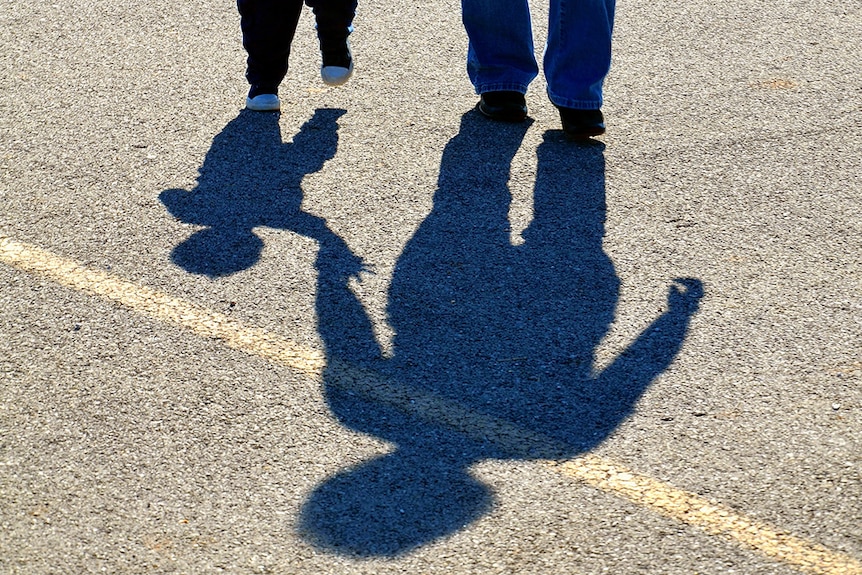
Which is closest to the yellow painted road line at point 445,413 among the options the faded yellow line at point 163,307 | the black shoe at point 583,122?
the faded yellow line at point 163,307

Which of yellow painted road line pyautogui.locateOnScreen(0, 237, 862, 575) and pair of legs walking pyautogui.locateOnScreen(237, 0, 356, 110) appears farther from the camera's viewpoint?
pair of legs walking pyautogui.locateOnScreen(237, 0, 356, 110)

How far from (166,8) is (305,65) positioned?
1.32 m

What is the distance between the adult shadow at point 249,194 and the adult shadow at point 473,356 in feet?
1.09

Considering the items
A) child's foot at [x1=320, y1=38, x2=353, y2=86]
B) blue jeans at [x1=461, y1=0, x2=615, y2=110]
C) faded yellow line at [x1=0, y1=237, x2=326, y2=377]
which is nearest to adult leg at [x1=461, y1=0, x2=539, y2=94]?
blue jeans at [x1=461, y1=0, x2=615, y2=110]

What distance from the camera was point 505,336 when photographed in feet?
12.5

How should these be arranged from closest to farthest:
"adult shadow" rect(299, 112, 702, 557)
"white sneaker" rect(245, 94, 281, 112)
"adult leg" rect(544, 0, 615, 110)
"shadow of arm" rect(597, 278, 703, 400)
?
"adult shadow" rect(299, 112, 702, 557) < "shadow of arm" rect(597, 278, 703, 400) < "adult leg" rect(544, 0, 615, 110) < "white sneaker" rect(245, 94, 281, 112)

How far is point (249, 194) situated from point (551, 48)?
61.2 inches

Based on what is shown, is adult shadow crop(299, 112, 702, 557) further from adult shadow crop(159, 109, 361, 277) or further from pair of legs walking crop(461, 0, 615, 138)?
pair of legs walking crop(461, 0, 615, 138)

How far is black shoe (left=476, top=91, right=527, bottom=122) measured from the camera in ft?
17.5

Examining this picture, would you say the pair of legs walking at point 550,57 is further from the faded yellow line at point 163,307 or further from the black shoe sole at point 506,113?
the faded yellow line at point 163,307

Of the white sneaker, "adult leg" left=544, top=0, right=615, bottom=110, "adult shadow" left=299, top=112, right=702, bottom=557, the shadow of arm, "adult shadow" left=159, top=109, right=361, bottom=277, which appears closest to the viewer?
"adult shadow" left=299, top=112, right=702, bottom=557

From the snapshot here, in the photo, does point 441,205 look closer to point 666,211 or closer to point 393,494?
point 666,211

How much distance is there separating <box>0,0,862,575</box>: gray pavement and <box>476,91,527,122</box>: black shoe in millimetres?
68

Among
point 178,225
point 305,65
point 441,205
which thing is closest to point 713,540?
point 441,205
